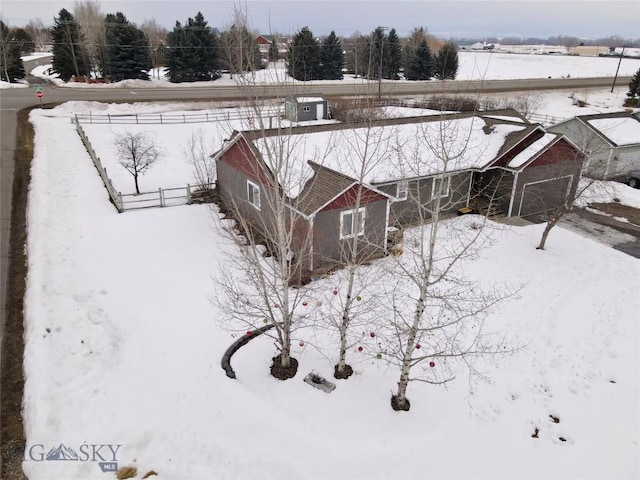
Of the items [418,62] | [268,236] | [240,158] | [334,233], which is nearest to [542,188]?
[334,233]

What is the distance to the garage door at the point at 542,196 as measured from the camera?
22.8 metres

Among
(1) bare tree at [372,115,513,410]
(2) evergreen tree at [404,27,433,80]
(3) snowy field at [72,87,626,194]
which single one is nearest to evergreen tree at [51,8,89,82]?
Result: (3) snowy field at [72,87,626,194]

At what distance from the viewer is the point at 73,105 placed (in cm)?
3819

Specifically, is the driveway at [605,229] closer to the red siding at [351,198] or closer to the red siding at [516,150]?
the red siding at [516,150]

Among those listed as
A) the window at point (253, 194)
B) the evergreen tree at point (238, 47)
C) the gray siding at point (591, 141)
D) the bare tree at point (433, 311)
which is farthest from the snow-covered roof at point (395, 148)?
the gray siding at point (591, 141)

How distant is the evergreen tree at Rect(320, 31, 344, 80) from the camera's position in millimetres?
61969

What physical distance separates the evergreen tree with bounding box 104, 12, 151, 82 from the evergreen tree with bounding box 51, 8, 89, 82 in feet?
10.2

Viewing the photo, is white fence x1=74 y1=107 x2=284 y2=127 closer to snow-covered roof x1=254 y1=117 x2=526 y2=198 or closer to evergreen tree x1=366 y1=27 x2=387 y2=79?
evergreen tree x1=366 y1=27 x2=387 y2=79

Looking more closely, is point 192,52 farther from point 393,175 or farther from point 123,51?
point 393,175

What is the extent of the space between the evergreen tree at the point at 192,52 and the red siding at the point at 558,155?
43.3 metres

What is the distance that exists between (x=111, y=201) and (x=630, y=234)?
24.6 metres

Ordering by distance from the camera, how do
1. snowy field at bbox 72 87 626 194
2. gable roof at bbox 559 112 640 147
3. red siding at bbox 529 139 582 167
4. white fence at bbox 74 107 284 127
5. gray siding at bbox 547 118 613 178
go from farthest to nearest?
white fence at bbox 74 107 284 127
gable roof at bbox 559 112 640 147
gray siding at bbox 547 118 613 178
snowy field at bbox 72 87 626 194
red siding at bbox 529 139 582 167

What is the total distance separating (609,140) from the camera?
1168 inches

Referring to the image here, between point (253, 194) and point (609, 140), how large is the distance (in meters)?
24.6
